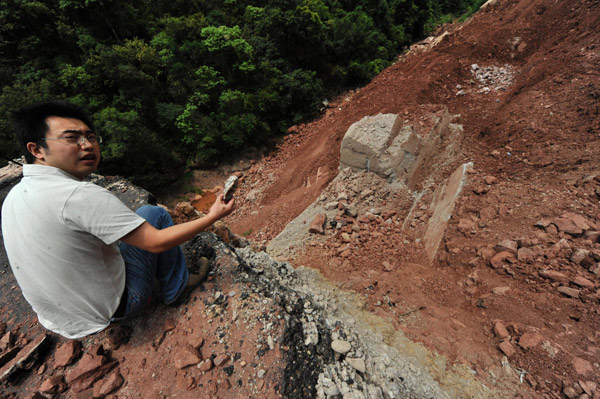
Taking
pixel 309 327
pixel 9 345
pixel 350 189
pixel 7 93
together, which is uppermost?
pixel 7 93

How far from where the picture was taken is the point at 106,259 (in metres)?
1.41

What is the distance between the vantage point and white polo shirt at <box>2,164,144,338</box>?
1.17m

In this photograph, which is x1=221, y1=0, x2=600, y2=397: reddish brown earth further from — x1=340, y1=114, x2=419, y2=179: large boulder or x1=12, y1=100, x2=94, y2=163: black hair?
x1=12, y1=100, x2=94, y2=163: black hair

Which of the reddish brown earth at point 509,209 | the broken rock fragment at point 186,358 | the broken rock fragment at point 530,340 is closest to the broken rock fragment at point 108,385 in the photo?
the broken rock fragment at point 186,358

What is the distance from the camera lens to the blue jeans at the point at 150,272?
165cm

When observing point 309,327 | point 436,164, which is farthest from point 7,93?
point 436,164

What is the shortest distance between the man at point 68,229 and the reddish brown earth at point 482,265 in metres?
0.58

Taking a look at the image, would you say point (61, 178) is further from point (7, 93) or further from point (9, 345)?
point (7, 93)

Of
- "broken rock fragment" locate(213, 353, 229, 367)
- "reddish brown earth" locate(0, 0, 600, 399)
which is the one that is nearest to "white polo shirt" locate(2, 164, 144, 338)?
"reddish brown earth" locate(0, 0, 600, 399)

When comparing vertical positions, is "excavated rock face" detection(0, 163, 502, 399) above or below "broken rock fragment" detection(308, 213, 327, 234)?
above

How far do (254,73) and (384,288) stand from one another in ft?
31.2

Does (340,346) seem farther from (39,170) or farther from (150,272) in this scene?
(39,170)

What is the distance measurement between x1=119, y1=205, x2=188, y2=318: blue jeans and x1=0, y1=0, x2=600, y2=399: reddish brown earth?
214 millimetres

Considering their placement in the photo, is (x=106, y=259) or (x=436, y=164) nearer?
(x=106, y=259)
